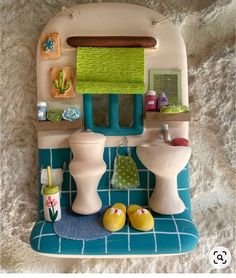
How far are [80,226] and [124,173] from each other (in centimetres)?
18

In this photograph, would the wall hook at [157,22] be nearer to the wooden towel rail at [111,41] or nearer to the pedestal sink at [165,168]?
the wooden towel rail at [111,41]

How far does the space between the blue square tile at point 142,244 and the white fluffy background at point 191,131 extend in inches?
9.8

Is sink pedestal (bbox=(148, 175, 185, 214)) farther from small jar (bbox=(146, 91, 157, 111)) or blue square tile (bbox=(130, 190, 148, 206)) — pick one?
small jar (bbox=(146, 91, 157, 111))

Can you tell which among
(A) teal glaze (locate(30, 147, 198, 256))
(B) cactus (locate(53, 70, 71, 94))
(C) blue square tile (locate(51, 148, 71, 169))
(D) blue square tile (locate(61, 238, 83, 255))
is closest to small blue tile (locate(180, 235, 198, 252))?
(A) teal glaze (locate(30, 147, 198, 256))

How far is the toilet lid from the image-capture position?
752mm

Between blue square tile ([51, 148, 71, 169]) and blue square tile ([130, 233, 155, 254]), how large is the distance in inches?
10.6

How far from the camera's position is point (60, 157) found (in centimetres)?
84

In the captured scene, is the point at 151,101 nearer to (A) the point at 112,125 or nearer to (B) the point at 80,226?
(A) the point at 112,125

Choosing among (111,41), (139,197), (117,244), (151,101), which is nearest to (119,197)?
(139,197)

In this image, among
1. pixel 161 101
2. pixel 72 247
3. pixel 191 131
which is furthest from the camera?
pixel 191 131

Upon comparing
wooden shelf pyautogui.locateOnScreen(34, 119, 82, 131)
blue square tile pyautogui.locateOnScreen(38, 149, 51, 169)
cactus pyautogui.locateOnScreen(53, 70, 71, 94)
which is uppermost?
cactus pyautogui.locateOnScreen(53, 70, 71, 94)

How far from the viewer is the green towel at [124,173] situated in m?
0.83

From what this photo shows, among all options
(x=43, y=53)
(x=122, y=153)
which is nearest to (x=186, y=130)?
(x=122, y=153)
